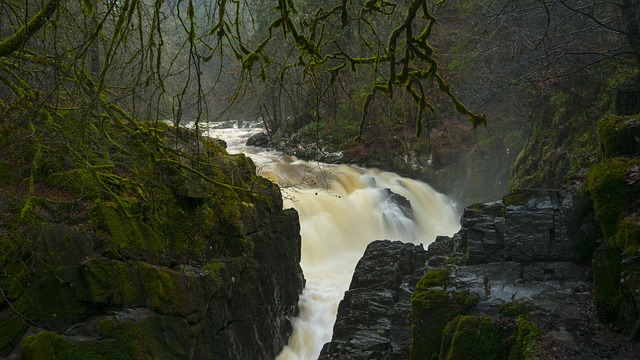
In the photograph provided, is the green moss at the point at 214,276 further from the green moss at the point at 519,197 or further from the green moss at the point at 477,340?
the green moss at the point at 519,197

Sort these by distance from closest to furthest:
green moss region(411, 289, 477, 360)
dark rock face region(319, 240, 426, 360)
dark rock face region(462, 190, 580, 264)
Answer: green moss region(411, 289, 477, 360)
dark rock face region(462, 190, 580, 264)
dark rock face region(319, 240, 426, 360)

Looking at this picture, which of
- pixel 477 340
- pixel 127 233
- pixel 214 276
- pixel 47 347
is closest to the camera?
pixel 47 347

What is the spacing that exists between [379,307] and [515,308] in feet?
12.3

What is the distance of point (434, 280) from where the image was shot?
614 cm

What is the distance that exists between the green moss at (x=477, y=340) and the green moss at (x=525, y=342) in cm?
→ 13

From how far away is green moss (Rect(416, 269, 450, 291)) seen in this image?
6039 millimetres

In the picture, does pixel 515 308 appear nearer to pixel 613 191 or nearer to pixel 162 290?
pixel 613 191

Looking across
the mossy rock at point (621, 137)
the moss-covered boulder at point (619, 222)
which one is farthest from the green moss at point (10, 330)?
the mossy rock at point (621, 137)

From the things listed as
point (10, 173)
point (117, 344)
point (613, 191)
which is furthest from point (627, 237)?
point (10, 173)

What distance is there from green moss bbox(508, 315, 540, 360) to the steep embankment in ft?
9.92

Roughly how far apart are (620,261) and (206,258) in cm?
497

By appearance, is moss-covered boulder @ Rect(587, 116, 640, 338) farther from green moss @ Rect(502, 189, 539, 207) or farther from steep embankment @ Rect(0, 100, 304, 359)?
steep embankment @ Rect(0, 100, 304, 359)

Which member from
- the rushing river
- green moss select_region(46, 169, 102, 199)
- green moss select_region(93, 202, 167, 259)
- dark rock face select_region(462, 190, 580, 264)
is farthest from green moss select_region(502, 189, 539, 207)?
green moss select_region(46, 169, 102, 199)

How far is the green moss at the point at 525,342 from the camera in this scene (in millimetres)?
4371
